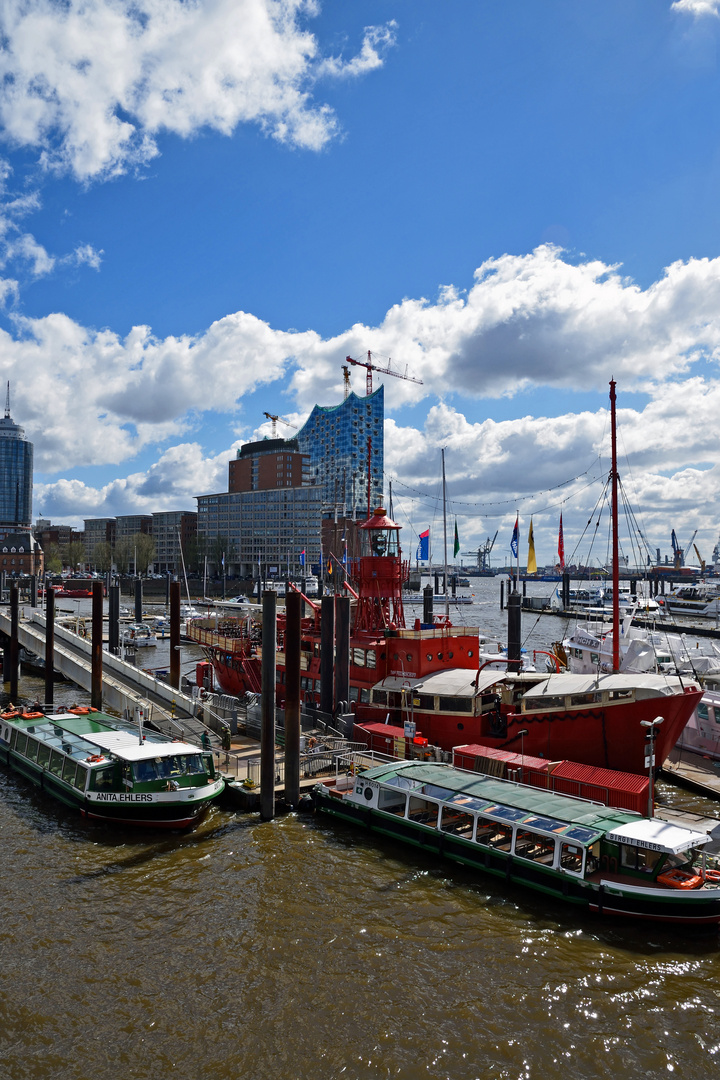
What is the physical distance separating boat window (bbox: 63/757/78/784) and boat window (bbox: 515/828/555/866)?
1691cm

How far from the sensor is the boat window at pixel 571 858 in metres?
17.9

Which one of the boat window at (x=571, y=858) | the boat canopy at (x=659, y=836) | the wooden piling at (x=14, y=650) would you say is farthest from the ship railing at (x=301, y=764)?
the wooden piling at (x=14, y=650)

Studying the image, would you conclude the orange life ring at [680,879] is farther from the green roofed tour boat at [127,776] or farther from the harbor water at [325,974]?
the green roofed tour boat at [127,776]

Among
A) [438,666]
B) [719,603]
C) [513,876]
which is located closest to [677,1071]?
[513,876]

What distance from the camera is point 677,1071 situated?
12.7 meters

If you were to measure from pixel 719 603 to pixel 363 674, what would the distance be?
4404 inches

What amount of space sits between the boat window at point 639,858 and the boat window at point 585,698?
8258 millimetres

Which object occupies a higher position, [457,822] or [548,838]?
[548,838]

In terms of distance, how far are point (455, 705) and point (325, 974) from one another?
14.6 m

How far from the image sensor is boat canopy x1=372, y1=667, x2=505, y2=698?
94.9 feet

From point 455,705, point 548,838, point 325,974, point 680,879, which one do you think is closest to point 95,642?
point 455,705

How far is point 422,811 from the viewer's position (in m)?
22.5

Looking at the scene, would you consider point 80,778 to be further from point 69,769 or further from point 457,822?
point 457,822

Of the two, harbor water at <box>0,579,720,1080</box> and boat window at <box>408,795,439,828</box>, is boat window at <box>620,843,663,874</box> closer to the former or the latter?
harbor water at <box>0,579,720,1080</box>
